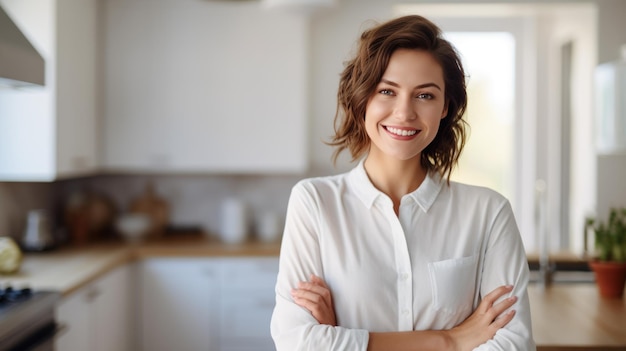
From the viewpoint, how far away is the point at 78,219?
14.1 ft

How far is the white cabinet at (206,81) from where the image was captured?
421cm

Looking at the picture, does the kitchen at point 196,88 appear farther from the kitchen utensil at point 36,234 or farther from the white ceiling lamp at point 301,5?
the kitchen utensil at point 36,234

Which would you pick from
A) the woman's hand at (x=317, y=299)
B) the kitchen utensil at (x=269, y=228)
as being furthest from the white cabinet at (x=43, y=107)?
the woman's hand at (x=317, y=299)

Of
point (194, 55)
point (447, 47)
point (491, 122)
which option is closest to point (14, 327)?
point (447, 47)

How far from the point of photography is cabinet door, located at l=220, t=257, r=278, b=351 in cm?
402

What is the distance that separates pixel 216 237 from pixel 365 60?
3.13m

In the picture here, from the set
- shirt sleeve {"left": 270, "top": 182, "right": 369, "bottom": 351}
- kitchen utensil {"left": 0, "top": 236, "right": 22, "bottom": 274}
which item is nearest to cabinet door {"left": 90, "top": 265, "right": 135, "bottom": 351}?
kitchen utensil {"left": 0, "top": 236, "right": 22, "bottom": 274}

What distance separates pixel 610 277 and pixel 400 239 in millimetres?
1583

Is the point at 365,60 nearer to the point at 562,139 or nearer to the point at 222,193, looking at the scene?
the point at 222,193

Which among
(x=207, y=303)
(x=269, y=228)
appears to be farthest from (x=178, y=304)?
(x=269, y=228)

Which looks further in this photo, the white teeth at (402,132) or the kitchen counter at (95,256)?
the kitchen counter at (95,256)

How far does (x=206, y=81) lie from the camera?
4223 millimetres

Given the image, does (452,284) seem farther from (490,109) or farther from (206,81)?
(490,109)

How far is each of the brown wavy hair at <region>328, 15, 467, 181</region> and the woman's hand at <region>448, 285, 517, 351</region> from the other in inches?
13.5
